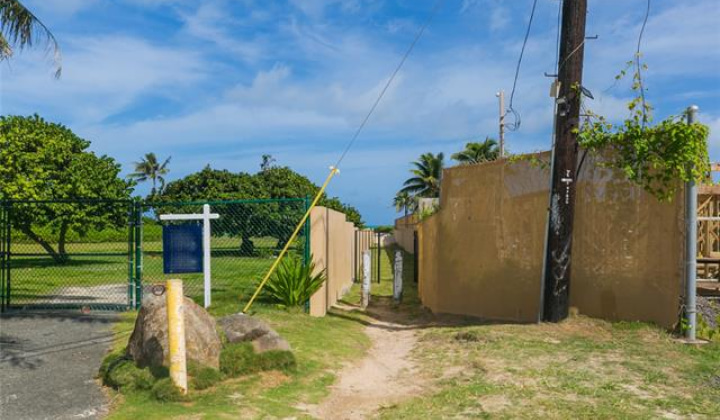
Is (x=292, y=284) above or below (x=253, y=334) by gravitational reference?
above

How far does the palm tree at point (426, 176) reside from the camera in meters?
60.3

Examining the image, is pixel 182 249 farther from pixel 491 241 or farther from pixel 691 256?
pixel 691 256

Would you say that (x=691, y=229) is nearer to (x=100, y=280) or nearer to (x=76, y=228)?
(x=100, y=280)

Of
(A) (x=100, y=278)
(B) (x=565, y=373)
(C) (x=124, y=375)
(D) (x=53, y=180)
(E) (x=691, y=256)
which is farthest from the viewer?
(D) (x=53, y=180)

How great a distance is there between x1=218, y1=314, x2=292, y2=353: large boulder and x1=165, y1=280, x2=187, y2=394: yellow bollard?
1182 mm

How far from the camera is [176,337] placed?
229 inches

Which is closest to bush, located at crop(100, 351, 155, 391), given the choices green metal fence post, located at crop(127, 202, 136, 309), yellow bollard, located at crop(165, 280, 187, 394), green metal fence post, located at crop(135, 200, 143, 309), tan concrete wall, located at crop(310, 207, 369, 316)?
yellow bollard, located at crop(165, 280, 187, 394)

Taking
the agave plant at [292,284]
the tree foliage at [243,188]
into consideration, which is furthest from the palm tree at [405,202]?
the agave plant at [292,284]

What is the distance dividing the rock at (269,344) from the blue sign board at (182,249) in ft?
11.2

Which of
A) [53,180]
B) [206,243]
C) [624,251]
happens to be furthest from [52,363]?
[53,180]

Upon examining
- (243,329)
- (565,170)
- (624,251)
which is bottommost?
(243,329)

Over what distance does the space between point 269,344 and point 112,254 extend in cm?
457

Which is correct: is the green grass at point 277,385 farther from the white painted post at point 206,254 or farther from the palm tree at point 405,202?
the palm tree at point 405,202

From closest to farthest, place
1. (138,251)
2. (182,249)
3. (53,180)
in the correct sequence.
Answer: (182,249) → (138,251) → (53,180)
